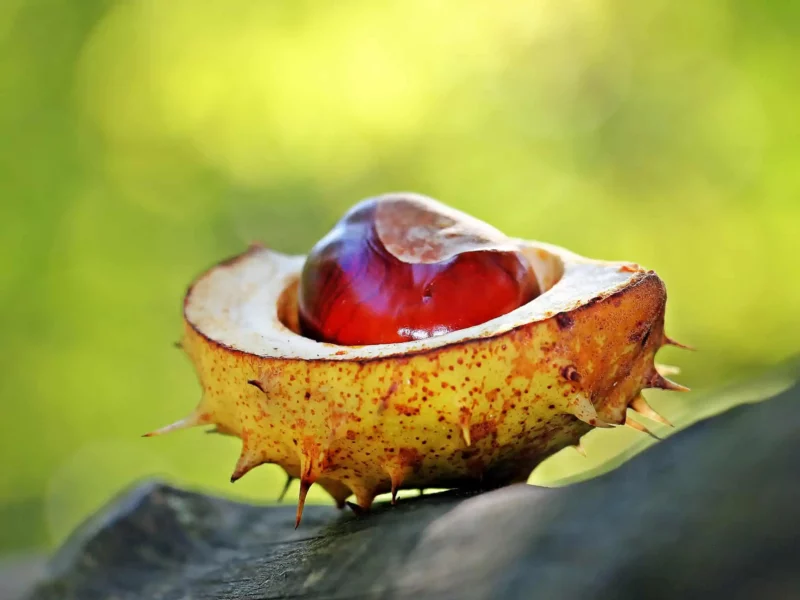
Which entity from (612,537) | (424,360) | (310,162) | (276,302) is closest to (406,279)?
(424,360)

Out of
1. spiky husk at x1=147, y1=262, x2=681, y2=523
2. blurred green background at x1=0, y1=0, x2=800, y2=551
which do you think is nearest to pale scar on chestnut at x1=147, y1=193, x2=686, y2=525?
spiky husk at x1=147, y1=262, x2=681, y2=523

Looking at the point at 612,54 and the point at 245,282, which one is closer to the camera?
the point at 245,282

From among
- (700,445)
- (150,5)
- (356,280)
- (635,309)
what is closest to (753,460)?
(700,445)

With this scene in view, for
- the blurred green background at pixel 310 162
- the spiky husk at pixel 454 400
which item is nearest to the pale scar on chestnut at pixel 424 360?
the spiky husk at pixel 454 400

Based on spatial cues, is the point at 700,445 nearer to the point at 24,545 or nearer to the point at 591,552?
the point at 591,552

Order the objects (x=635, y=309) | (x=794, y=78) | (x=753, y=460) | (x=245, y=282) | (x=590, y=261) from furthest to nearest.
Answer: (x=794, y=78) → (x=245, y=282) → (x=590, y=261) → (x=635, y=309) → (x=753, y=460)

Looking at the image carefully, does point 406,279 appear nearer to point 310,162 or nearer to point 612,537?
point 612,537
